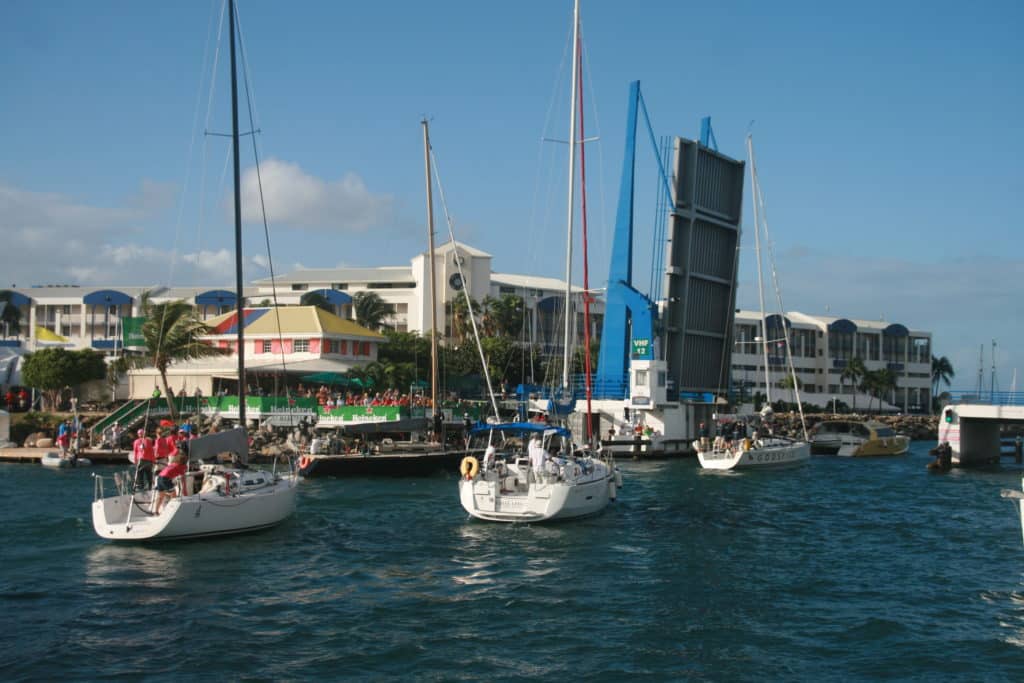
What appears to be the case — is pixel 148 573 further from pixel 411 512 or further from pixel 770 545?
pixel 770 545

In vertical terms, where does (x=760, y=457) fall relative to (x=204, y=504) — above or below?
below

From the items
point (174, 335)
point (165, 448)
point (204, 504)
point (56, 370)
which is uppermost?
point (174, 335)

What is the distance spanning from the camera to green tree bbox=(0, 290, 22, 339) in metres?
96.0

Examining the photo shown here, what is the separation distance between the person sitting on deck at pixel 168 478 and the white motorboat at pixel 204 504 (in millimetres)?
176

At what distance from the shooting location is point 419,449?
40.8m

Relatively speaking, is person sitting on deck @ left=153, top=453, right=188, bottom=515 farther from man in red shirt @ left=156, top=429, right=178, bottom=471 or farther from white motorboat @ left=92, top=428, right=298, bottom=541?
man in red shirt @ left=156, top=429, right=178, bottom=471

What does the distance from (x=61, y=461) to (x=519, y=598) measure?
3296 centimetres

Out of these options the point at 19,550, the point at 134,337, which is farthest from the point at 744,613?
the point at 134,337

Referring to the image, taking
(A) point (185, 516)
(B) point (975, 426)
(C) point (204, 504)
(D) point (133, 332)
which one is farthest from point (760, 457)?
(D) point (133, 332)

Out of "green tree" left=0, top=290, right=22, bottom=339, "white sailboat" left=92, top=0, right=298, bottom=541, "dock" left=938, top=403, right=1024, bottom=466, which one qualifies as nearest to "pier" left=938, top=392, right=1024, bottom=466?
"dock" left=938, top=403, right=1024, bottom=466

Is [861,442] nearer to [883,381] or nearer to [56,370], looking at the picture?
[56,370]

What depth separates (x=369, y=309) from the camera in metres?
93.2

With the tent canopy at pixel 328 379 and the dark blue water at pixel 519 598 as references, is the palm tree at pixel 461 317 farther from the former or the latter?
the dark blue water at pixel 519 598

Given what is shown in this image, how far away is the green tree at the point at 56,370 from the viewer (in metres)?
62.9
